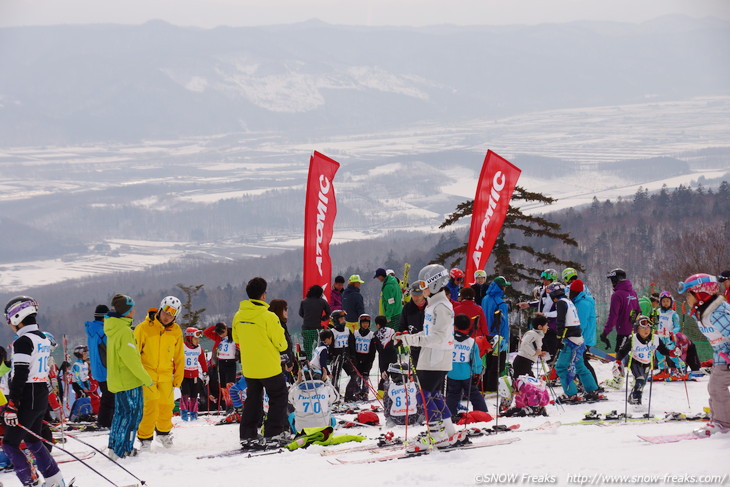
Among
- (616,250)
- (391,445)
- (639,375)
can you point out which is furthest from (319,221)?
(616,250)

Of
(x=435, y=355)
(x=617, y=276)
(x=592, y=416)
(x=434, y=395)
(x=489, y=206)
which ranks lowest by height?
(x=592, y=416)

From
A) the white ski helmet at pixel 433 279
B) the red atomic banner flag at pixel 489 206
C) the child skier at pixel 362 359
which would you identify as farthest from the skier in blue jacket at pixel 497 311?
the white ski helmet at pixel 433 279

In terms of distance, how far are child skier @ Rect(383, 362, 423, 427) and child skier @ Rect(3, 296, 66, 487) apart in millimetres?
4253

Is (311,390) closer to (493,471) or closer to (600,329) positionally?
(493,471)

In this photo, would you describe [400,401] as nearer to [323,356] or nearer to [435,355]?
[323,356]

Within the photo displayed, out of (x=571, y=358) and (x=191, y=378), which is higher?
(x=571, y=358)

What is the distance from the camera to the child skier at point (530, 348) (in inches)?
426

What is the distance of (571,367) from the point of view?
11.5 meters

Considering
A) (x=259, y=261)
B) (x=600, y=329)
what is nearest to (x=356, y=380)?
(x=600, y=329)

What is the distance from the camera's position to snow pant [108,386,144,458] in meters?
8.80

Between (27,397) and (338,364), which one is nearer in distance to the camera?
(27,397)

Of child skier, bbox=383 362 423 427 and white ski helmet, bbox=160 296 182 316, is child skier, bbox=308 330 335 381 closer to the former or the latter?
child skier, bbox=383 362 423 427

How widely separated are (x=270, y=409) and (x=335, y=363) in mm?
3145

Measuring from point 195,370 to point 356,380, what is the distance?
2268mm
